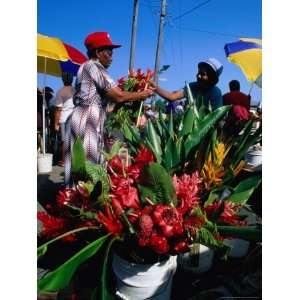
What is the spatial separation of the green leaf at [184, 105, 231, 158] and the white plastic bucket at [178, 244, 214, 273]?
2.11 feet

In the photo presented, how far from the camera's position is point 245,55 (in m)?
4.98

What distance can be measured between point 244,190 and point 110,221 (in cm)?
48

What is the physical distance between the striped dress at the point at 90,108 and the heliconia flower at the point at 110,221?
936 mm

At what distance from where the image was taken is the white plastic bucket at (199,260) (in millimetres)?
1788

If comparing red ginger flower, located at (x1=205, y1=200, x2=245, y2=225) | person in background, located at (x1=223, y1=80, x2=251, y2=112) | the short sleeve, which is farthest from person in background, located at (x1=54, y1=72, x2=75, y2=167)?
red ginger flower, located at (x1=205, y1=200, x2=245, y2=225)

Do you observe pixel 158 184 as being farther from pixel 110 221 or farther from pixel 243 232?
pixel 243 232

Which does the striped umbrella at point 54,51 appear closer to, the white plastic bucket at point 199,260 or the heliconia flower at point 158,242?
the white plastic bucket at point 199,260

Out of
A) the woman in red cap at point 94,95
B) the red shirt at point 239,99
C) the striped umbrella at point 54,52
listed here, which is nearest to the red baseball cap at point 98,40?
the woman in red cap at point 94,95

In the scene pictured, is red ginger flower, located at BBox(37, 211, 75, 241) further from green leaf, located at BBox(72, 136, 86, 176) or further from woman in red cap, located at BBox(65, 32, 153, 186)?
woman in red cap, located at BBox(65, 32, 153, 186)

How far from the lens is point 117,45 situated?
214cm

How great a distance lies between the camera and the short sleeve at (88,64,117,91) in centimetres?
207
